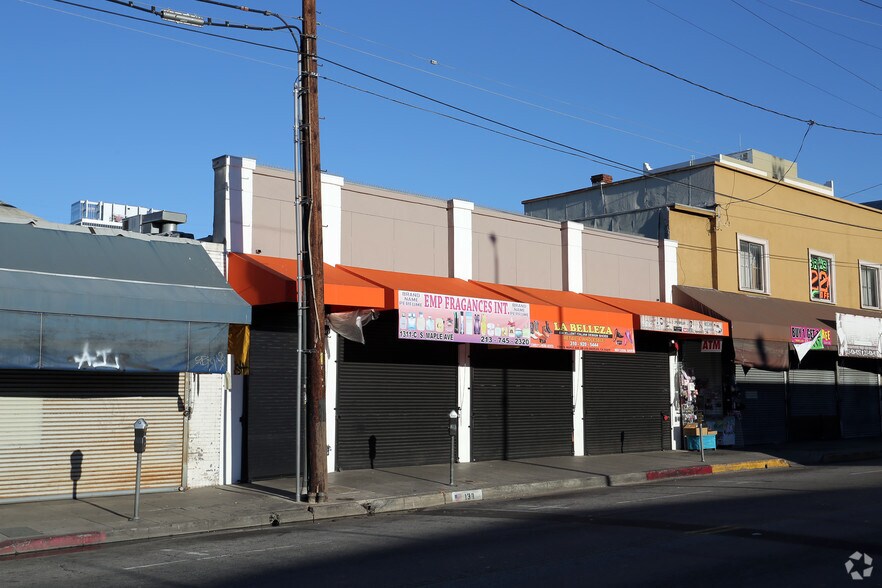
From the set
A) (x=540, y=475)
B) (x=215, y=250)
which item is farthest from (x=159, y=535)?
(x=540, y=475)

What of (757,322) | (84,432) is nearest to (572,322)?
(757,322)

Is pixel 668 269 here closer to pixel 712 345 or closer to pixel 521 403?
pixel 712 345

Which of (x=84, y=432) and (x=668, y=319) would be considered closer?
(x=84, y=432)

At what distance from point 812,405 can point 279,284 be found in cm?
2104

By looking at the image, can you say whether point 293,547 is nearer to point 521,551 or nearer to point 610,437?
point 521,551

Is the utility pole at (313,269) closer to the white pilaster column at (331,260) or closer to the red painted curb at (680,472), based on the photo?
the white pilaster column at (331,260)

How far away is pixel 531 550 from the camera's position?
10555 millimetres

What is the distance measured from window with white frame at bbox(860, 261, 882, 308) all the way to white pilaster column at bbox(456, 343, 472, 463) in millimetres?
18988

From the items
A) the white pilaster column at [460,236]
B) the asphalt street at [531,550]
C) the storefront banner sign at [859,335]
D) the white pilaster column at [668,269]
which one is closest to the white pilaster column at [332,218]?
the white pilaster column at [460,236]

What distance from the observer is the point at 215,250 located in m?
16.9

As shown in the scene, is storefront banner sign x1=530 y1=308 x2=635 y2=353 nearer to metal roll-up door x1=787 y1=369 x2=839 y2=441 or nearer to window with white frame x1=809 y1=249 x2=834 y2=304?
metal roll-up door x1=787 y1=369 x2=839 y2=441

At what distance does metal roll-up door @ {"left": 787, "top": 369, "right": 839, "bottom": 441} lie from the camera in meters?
29.3

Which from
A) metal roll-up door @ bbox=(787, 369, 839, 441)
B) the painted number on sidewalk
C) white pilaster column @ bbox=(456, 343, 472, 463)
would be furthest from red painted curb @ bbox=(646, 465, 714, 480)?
metal roll-up door @ bbox=(787, 369, 839, 441)

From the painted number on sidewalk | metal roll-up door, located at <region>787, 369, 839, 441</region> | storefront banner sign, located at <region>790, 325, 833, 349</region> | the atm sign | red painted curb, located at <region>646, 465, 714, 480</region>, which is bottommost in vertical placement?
red painted curb, located at <region>646, 465, 714, 480</region>
